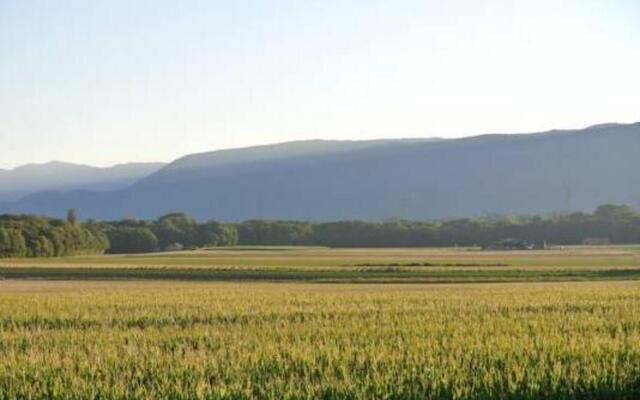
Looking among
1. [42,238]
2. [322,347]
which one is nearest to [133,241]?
[42,238]

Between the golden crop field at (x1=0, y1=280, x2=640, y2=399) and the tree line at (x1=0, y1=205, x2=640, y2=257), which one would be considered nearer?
the golden crop field at (x1=0, y1=280, x2=640, y2=399)

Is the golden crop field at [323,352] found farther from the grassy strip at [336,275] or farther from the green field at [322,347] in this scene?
the grassy strip at [336,275]

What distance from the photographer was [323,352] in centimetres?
2053

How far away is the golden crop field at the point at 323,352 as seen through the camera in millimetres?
16766

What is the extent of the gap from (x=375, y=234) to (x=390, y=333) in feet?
438

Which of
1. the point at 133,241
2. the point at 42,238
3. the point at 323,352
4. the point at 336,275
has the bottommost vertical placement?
the point at 336,275

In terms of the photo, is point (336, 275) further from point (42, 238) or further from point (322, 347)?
point (42, 238)

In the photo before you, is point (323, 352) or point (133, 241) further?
point (133, 241)

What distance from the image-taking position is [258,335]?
81.3 feet

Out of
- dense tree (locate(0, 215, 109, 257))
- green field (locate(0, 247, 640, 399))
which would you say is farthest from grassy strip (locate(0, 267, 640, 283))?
dense tree (locate(0, 215, 109, 257))

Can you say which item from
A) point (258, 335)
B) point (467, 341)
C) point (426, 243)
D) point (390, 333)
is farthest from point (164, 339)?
point (426, 243)

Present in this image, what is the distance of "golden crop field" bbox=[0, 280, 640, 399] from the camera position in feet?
55.0

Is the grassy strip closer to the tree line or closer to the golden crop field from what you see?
the golden crop field

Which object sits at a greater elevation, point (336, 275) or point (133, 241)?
point (133, 241)
